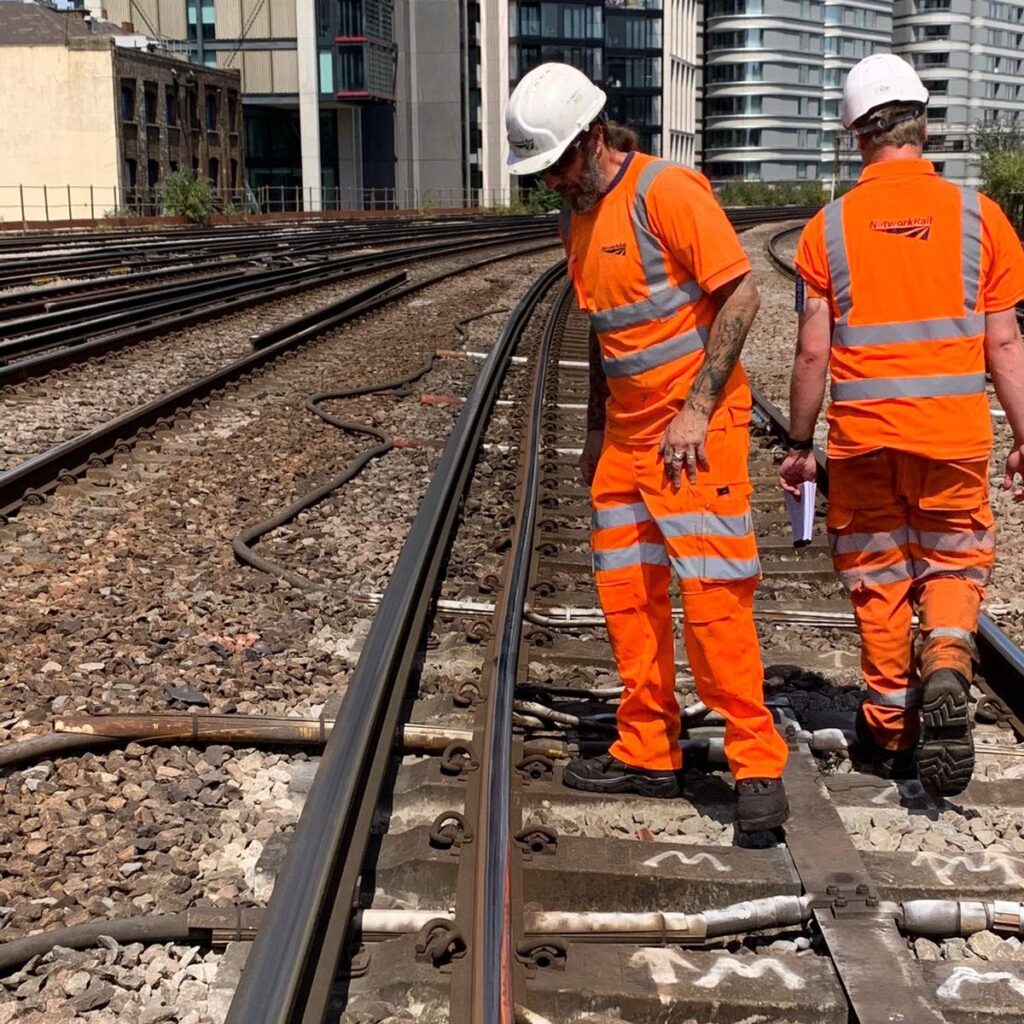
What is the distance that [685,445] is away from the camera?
370 centimetres

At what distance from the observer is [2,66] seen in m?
55.9

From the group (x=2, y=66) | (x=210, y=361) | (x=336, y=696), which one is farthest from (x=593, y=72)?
(x=336, y=696)

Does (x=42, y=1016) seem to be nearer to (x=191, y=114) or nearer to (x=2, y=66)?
(x=2, y=66)

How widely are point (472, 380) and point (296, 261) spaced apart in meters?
15.2

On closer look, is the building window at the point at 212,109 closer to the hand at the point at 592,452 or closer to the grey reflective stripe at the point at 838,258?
the hand at the point at 592,452

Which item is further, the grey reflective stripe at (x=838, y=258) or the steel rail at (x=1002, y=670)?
the steel rail at (x=1002, y=670)

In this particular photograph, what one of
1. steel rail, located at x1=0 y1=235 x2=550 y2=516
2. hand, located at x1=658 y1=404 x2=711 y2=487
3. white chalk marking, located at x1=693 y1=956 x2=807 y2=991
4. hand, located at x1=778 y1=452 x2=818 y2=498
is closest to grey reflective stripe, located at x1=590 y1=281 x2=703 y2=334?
hand, located at x1=658 y1=404 x2=711 y2=487

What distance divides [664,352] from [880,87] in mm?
998

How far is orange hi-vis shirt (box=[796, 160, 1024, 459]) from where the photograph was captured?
3.97 meters

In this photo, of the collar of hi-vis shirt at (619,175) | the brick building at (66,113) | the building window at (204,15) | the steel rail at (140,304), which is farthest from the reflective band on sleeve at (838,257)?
the building window at (204,15)

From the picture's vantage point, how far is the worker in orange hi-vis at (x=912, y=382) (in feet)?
13.0

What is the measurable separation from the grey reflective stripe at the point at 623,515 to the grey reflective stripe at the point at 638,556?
7 centimetres

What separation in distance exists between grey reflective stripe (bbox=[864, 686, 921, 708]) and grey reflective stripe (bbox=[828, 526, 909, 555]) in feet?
1.39

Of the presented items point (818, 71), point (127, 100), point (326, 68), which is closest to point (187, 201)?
point (127, 100)
